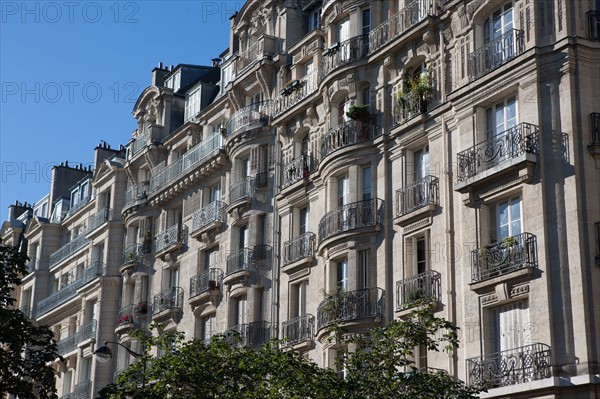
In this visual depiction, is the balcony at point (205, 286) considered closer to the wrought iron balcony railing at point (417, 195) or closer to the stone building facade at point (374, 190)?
the stone building facade at point (374, 190)

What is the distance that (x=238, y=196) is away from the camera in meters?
39.1

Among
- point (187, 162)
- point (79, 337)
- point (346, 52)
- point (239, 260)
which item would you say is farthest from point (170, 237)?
point (346, 52)

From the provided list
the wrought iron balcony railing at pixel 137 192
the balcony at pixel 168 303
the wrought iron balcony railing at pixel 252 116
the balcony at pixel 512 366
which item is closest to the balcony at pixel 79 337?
the wrought iron balcony railing at pixel 137 192

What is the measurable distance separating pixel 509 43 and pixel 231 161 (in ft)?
47.1

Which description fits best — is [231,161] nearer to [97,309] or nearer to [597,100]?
[97,309]

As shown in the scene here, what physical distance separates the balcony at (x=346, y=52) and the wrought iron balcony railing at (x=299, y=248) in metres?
4.94

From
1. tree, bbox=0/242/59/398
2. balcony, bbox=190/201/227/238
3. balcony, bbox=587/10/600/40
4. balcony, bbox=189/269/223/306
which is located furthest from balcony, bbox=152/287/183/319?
balcony, bbox=587/10/600/40

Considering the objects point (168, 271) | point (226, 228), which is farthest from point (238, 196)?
point (168, 271)

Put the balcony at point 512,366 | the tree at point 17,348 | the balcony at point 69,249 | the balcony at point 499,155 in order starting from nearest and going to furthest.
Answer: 1. the balcony at point 512,366
2. the tree at point 17,348
3. the balcony at point 499,155
4. the balcony at point 69,249

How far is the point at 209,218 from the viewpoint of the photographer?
40.9m

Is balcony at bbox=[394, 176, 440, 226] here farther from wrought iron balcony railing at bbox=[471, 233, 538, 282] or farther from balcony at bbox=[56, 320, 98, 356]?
balcony at bbox=[56, 320, 98, 356]

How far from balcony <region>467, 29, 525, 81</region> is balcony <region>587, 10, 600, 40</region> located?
162 cm

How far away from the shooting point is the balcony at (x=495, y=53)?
27.9 meters

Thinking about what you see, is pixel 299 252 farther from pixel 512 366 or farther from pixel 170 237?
pixel 512 366
